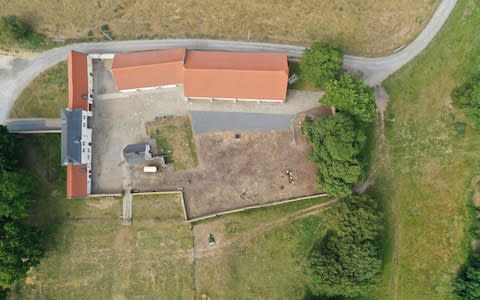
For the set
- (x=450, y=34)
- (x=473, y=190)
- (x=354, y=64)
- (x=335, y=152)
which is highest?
(x=450, y=34)

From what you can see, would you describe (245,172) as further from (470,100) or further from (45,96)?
(470,100)

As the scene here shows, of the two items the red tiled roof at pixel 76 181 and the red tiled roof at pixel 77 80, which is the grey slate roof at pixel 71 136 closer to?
the red tiled roof at pixel 76 181

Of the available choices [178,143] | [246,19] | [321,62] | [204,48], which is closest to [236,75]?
[204,48]

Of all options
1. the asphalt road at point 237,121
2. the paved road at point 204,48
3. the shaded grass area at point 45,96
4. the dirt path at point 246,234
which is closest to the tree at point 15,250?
A: the shaded grass area at point 45,96

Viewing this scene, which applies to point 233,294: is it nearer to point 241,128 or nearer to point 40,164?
point 241,128

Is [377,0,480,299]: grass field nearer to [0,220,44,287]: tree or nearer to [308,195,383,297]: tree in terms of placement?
[308,195,383,297]: tree

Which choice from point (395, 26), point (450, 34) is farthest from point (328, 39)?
point (450, 34)
